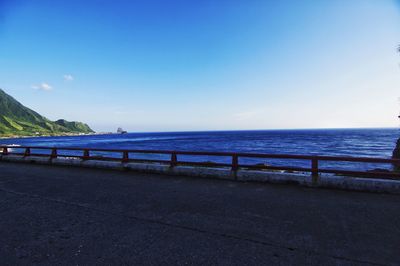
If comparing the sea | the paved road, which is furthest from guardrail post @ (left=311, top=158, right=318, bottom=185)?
the sea

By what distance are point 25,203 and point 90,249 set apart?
415 cm

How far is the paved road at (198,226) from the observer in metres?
3.50

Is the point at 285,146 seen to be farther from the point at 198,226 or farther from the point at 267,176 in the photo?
the point at 198,226

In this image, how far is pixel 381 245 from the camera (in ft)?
12.4

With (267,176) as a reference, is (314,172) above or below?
above

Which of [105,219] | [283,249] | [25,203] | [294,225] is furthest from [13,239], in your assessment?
[294,225]

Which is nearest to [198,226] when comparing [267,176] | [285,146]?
[267,176]

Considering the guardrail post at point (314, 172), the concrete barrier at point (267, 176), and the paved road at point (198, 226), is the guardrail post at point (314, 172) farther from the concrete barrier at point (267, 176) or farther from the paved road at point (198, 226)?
the paved road at point (198, 226)

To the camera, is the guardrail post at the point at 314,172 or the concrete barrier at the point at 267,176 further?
the guardrail post at the point at 314,172

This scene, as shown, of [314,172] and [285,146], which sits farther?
[285,146]

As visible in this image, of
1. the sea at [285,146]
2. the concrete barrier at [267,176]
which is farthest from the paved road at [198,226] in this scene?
the sea at [285,146]

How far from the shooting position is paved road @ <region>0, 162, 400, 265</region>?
3498 millimetres

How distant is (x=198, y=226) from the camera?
4602 mm

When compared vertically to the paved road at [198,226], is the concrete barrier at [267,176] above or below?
above
